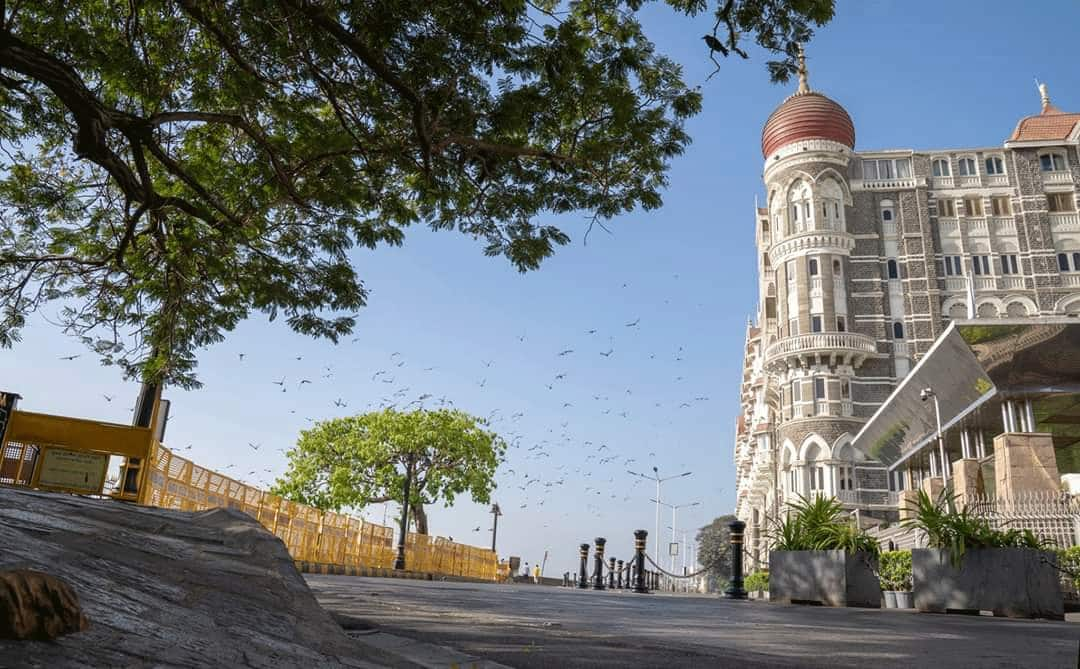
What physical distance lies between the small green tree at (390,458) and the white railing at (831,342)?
20325mm

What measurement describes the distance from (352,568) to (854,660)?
20017 mm

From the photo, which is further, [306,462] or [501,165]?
[306,462]

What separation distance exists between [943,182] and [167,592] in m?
55.4

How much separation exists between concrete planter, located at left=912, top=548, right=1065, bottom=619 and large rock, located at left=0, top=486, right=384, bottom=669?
26.7ft

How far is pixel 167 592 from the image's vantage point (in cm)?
227

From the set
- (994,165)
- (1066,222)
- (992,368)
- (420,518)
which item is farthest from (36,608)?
(994,165)

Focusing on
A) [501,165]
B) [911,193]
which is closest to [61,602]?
[501,165]

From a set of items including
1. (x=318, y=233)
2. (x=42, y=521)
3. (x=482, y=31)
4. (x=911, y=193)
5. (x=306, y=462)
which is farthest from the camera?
(x=911, y=193)

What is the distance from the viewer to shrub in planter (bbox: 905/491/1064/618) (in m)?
8.02

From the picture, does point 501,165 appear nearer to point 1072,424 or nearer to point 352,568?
point 352,568

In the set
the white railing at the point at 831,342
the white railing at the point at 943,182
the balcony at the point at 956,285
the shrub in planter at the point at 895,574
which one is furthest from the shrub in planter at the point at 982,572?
the white railing at the point at 943,182

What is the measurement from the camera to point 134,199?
7355 mm

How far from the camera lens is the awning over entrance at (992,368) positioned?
1905 cm

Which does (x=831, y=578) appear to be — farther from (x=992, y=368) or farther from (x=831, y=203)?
(x=831, y=203)
